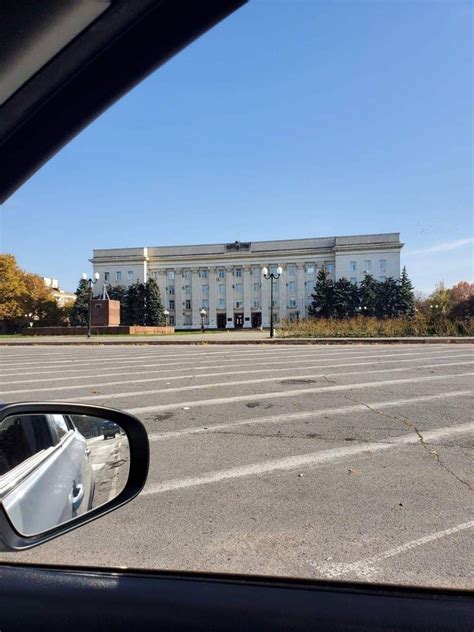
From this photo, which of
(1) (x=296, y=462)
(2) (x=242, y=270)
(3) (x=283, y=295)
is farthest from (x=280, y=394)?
(2) (x=242, y=270)

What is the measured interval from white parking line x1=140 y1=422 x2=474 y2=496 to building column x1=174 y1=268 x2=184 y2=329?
313ft

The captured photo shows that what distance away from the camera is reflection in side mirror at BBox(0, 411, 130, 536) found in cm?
152

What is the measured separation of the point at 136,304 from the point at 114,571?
7901 cm

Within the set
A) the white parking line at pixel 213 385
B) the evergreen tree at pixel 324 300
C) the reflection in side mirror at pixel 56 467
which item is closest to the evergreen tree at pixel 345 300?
the evergreen tree at pixel 324 300

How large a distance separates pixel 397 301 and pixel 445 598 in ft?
263

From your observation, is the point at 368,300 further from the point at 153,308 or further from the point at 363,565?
the point at 363,565

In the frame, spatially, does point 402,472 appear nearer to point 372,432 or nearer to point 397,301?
point 372,432

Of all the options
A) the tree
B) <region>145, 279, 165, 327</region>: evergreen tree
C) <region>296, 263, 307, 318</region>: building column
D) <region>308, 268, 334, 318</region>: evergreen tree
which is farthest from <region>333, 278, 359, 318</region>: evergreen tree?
the tree

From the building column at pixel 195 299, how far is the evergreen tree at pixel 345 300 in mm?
33877

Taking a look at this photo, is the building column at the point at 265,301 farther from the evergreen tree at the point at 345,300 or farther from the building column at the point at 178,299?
the evergreen tree at the point at 345,300

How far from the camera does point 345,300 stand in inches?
3004

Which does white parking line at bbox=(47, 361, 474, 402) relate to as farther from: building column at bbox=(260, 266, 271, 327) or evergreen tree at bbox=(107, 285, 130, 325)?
building column at bbox=(260, 266, 271, 327)

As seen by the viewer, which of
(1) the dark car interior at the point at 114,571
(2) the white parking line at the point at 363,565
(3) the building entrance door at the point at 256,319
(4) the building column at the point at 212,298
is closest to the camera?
(1) the dark car interior at the point at 114,571

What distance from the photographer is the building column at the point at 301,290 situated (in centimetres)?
9506
